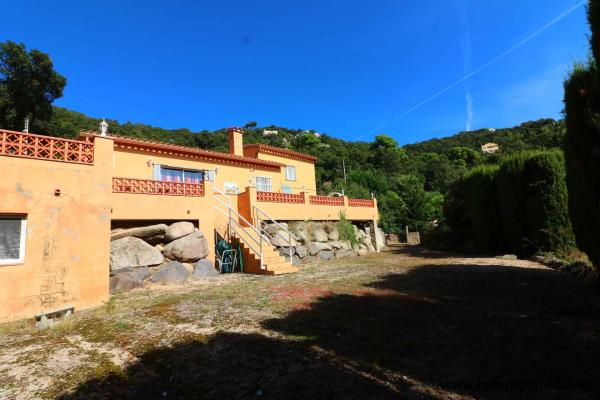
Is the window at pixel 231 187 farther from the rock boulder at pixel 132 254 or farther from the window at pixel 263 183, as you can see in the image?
the rock boulder at pixel 132 254

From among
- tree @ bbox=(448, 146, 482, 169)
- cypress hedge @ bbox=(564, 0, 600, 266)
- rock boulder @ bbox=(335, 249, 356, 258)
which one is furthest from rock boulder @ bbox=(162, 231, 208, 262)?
tree @ bbox=(448, 146, 482, 169)

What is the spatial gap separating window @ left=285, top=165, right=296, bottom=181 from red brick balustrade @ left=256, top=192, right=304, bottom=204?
8.12 meters

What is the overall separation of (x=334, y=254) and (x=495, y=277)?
31.2 ft

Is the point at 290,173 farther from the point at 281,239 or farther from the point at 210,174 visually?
the point at 281,239

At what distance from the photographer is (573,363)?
362 centimetres

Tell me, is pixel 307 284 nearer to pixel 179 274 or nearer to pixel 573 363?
pixel 179 274

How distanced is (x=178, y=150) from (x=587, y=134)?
54.9 feet

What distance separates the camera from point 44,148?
25.6 feet

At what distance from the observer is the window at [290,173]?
25141 millimetres

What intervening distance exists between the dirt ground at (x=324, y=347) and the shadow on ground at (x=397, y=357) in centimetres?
2

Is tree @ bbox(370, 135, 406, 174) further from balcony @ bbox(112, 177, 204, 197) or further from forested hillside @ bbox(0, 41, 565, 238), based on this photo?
balcony @ bbox(112, 177, 204, 197)

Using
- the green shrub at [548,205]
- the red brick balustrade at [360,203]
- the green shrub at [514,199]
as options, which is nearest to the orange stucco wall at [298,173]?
the red brick balustrade at [360,203]

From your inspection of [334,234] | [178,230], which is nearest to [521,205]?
[334,234]

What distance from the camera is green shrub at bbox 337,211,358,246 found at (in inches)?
754
